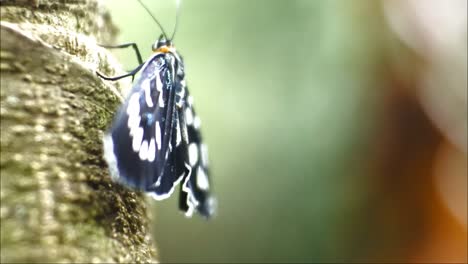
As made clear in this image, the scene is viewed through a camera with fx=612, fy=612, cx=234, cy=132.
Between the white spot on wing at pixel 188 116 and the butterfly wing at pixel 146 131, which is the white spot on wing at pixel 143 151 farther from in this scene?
the white spot on wing at pixel 188 116

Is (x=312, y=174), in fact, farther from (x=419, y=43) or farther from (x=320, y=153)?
(x=419, y=43)

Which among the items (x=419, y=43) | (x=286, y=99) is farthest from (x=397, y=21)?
(x=286, y=99)

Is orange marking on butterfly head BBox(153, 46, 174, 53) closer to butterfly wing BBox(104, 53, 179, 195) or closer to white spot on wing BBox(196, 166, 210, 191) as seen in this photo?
butterfly wing BBox(104, 53, 179, 195)

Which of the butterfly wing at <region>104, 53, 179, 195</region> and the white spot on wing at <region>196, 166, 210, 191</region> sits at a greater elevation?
the butterfly wing at <region>104, 53, 179, 195</region>

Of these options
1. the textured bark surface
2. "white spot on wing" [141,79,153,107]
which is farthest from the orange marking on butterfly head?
the textured bark surface

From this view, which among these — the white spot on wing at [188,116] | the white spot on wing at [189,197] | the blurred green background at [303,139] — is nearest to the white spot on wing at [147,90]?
the white spot on wing at [189,197]

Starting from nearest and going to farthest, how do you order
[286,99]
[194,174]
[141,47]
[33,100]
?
[33,100]
[194,174]
[141,47]
[286,99]

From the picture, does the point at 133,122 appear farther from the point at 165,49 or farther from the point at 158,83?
the point at 165,49
